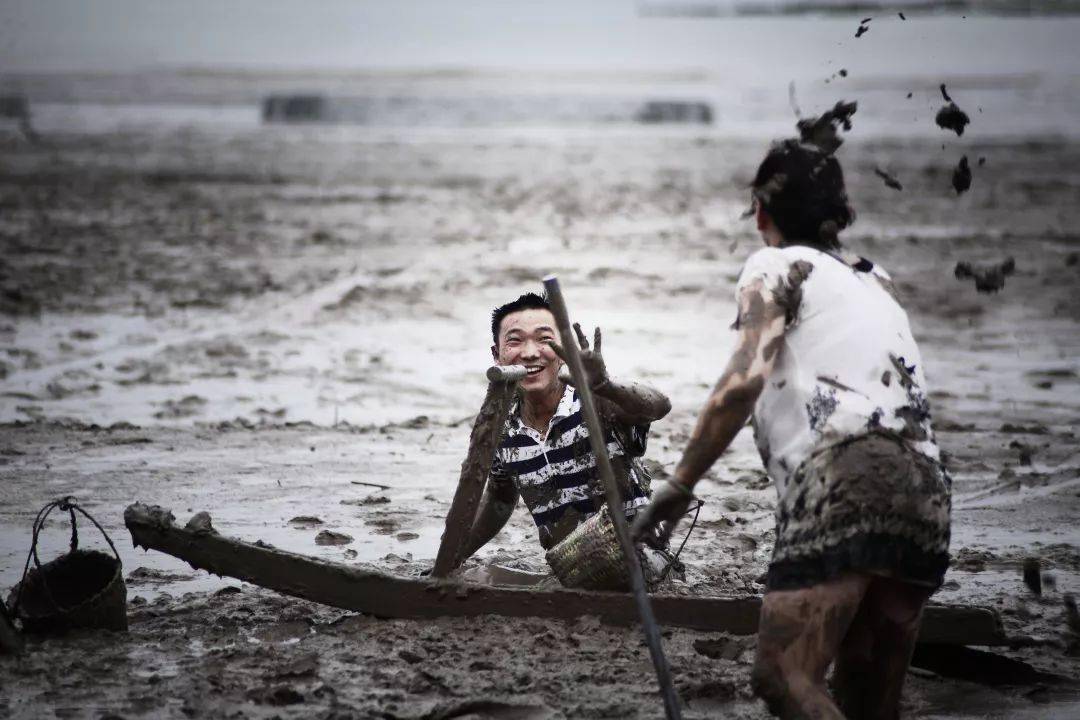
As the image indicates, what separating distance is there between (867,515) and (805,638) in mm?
337

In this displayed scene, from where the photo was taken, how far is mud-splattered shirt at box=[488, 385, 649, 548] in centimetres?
497

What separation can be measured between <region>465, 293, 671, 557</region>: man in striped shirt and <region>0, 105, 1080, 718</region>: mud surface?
0.48 m

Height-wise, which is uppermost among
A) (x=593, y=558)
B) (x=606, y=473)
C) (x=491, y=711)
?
(x=606, y=473)

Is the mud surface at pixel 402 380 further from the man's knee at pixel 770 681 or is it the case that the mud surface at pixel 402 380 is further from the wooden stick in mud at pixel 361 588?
the man's knee at pixel 770 681

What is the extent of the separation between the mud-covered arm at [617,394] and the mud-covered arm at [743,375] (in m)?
0.95

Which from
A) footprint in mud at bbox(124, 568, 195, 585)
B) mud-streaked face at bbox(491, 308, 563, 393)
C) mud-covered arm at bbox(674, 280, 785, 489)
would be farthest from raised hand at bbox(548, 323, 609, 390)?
footprint in mud at bbox(124, 568, 195, 585)

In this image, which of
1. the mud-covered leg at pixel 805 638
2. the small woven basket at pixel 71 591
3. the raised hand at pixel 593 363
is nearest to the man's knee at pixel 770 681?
the mud-covered leg at pixel 805 638

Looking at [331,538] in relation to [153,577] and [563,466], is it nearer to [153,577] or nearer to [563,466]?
[153,577]

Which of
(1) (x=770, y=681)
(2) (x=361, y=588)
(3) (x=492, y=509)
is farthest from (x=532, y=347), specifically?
(1) (x=770, y=681)

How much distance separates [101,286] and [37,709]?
783 cm

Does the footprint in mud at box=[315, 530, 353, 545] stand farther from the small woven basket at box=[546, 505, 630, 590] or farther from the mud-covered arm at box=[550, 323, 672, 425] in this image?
the mud-covered arm at box=[550, 323, 672, 425]

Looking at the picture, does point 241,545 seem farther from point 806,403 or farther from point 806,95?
point 806,95

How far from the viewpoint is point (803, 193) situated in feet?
11.3

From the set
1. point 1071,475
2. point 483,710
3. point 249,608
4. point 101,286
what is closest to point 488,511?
point 249,608
